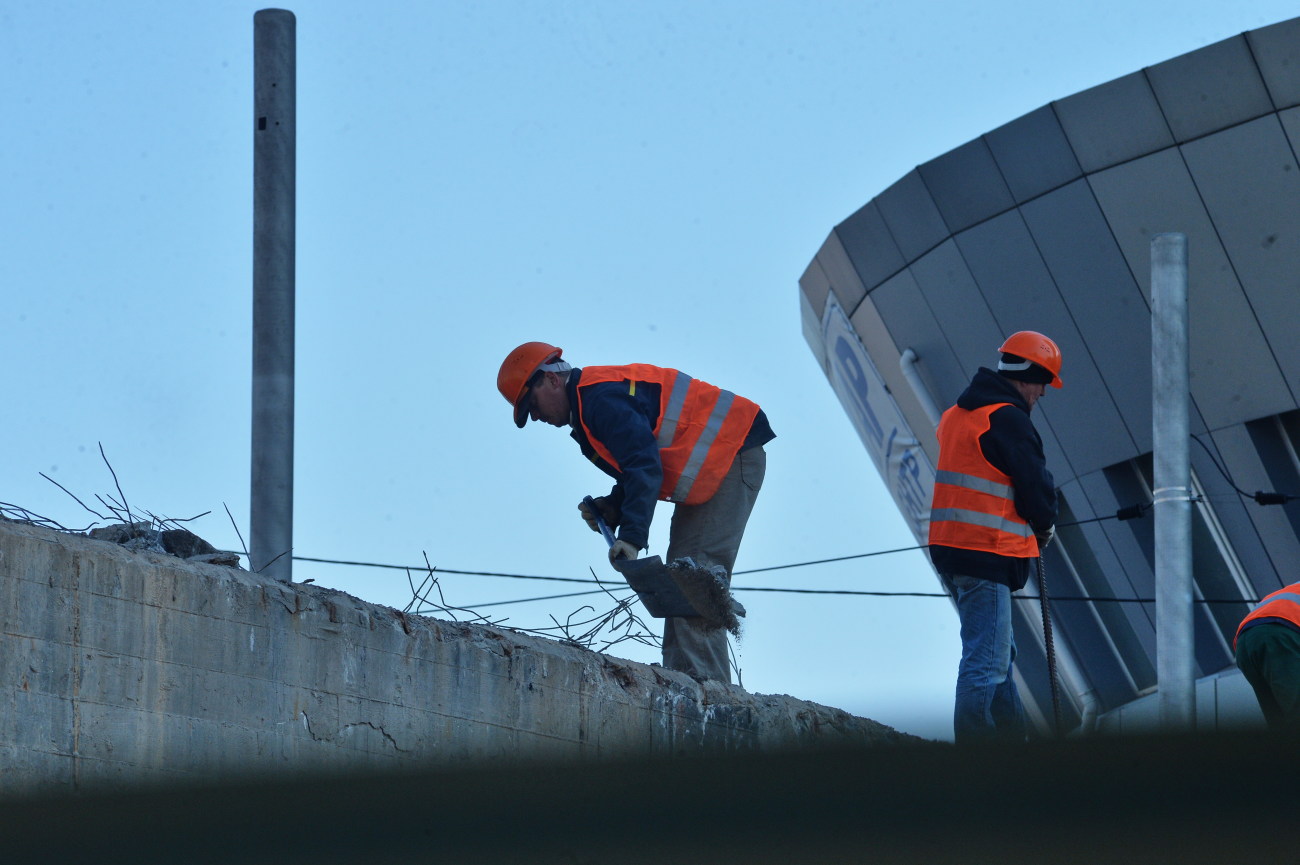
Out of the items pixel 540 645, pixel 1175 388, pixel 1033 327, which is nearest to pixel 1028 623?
pixel 1033 327

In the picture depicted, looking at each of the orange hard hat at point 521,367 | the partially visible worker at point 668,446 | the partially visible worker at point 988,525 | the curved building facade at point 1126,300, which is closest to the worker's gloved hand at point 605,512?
the partially visible worker at point 668,446

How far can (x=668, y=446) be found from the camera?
249 inches

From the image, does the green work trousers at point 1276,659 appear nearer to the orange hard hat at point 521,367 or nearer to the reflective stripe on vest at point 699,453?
the reflective stripe on vest at point 699,453

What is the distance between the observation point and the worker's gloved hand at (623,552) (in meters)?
6.10

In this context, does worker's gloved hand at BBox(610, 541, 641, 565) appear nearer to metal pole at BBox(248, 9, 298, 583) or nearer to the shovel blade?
the shovel blade

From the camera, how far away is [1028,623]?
17.7 meters

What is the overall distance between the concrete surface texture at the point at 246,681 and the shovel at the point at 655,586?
1.61 ft

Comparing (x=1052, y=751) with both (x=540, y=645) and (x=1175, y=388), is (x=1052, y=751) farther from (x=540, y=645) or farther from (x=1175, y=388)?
(x=1175, y=388)

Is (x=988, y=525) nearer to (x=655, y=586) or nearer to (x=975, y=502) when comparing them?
(x=975, y=502)

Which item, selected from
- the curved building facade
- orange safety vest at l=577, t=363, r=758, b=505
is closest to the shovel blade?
orange safety vest at l=577, t=363, r=758, b=505

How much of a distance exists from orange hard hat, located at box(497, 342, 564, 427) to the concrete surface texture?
1.21 metres

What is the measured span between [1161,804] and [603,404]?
496cm

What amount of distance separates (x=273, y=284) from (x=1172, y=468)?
5781 mm

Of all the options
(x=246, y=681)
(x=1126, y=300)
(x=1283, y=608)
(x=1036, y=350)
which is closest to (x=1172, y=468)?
(x=1126, y=300)
